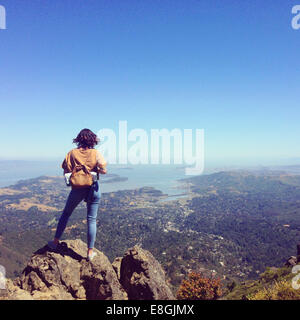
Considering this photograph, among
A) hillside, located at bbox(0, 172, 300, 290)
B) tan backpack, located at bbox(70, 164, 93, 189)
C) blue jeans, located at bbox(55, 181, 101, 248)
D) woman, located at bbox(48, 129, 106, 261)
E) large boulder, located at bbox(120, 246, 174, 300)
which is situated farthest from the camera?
hillside, located at bbox(0, 172, 300, 290)

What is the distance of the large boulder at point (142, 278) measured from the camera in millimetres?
5535

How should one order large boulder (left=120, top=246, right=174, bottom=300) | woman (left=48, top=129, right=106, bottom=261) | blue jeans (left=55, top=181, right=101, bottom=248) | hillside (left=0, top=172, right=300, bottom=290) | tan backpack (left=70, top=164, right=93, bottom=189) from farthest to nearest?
1. hillside (left=0, top=172, right=300, bottom=290)
2. large boulder (left=120, top=246, right=174, bottom=300)
3. blue jeans (left=55, top=181, right=101, bottom=248)
4. woman (left=48, top=129, right=106, bottom=261)
5. tan backpack (left=70, top=164, right=93, bottom=189)

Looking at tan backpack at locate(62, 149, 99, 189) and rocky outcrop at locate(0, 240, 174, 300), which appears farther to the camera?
rocky outcrop at locate(0, 240, 174, 300)

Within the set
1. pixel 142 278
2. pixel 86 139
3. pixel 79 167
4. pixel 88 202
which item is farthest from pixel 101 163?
pixel 142 278

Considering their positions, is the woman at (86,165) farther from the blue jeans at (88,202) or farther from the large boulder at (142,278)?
the large boulder at (142,278)

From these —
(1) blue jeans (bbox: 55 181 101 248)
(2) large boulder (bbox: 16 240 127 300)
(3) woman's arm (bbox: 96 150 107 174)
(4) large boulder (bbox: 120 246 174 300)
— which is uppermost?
(3) woman's arm (bbox: 96 150 107 174)

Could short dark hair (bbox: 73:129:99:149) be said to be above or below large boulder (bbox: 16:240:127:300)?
above

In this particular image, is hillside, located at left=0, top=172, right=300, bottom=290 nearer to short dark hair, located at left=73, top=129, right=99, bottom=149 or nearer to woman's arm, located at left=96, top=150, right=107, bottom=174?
woman's arm, located at left=96, top=150, right=107, bottom=174

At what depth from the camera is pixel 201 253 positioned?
76500 millimetres

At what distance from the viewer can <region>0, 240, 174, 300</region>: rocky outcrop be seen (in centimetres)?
440

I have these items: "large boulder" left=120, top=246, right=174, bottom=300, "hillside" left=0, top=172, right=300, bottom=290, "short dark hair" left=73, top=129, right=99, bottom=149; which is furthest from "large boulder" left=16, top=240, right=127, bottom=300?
"hillside" left=0, top=172, right=300, bottom=290
